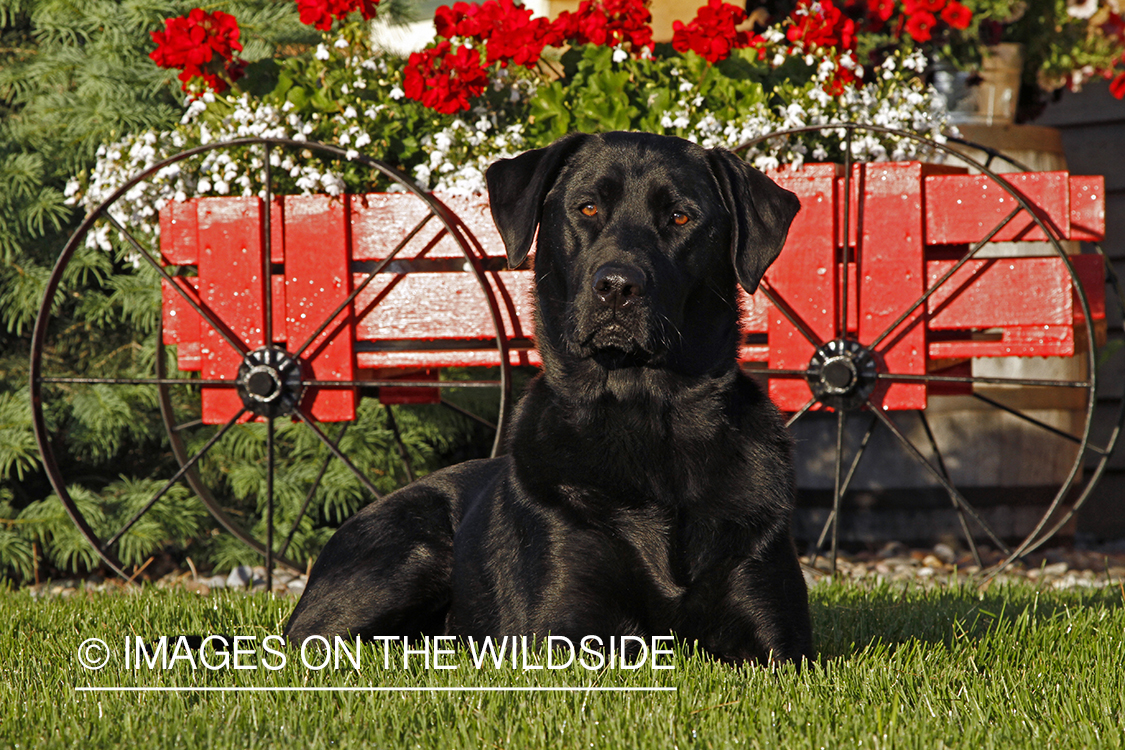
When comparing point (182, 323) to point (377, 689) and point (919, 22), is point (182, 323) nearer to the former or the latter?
point (377, 689)

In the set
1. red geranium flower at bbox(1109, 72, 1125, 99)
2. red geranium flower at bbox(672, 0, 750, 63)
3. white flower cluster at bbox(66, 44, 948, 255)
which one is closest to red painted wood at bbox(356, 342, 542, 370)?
white flower cluster at bbox(66, 44, 948, 255)

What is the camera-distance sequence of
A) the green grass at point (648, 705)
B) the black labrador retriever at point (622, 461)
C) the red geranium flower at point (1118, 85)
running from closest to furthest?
the green grass at point (648, 705)
the black labrador retriever at point (622, 461)
the red geranium flower at point (1118, 85)

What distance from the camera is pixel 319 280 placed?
319cm

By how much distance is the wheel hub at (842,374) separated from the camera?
10.1ft

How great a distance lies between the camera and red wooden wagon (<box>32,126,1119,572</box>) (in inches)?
121

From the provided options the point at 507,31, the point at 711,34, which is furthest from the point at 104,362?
the point at 711,34

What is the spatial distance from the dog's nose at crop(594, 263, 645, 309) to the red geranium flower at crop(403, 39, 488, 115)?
1493mm

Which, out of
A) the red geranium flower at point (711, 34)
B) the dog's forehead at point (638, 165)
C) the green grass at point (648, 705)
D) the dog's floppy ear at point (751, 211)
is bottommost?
the green grass at point (648, 705)

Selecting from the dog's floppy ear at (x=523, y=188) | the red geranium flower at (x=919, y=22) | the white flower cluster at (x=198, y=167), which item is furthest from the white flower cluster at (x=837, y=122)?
the white flower cluster at (x=198, y=167)

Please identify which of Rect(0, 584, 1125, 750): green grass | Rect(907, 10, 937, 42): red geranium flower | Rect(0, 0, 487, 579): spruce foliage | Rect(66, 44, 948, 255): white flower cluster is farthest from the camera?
Rect(0, 0, 487, 579): spruce foliage

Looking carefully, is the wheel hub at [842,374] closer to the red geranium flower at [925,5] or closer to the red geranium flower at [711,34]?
the red geranium flower at [711,34]

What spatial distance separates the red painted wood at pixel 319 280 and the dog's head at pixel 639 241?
1.06 m

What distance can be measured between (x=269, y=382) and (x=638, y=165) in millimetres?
1525

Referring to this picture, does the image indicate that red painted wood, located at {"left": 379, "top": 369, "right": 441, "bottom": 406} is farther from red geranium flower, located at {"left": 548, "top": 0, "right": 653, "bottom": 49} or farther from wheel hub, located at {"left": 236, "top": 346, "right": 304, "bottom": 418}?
red geranium flower, located at {"left": 548, "top": 0, "right": 653, "bottom": 49}
